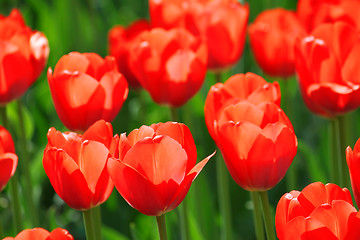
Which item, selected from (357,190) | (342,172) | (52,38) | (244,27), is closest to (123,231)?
(244,27)

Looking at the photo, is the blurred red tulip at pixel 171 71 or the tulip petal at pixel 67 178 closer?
the tulip petal at pixel 67 178

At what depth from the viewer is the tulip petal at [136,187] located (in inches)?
30.8

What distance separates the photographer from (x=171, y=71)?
126 centimetres

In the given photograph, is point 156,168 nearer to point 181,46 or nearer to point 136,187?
point 136,187

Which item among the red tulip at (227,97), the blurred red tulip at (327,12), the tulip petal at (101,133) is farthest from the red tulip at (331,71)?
the tulip petal at (101,133)

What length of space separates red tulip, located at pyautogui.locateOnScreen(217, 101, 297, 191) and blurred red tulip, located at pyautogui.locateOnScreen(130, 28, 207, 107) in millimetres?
362

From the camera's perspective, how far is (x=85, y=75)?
1085mm

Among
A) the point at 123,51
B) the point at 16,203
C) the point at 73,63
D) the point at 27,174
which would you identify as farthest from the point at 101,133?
the point at 123,51

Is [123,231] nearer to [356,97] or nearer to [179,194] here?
[356,97]

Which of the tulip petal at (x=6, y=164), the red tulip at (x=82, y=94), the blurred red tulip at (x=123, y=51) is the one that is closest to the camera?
the tulip petal at (x=6, y=164)

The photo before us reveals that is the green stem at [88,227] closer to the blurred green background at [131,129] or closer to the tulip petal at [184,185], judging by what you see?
the tulip petal at [184,185]

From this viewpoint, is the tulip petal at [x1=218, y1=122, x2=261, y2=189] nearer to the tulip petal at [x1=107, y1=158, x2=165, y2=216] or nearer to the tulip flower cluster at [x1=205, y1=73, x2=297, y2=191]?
the tulip flower cluster at [x1=205, y1=73, x2=297, y2=191]

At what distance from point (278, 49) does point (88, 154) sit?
727mm

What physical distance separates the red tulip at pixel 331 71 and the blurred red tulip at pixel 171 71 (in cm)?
19
